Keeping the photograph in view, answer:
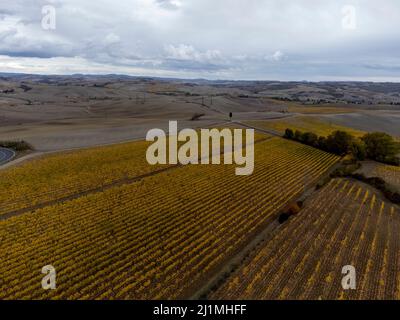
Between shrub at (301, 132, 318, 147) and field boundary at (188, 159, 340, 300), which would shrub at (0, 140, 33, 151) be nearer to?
field boundary at (188, 159, 340, 300)

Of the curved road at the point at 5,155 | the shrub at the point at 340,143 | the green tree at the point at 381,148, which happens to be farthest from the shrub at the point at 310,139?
the curved road at the point at 5,155

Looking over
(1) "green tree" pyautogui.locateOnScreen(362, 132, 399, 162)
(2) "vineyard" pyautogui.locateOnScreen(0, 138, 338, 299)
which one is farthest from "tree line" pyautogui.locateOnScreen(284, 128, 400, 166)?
(2) "vineyard" pyautogui.locateOnScreen(0, 138, 338, 299)

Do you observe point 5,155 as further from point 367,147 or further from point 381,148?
point 381,148

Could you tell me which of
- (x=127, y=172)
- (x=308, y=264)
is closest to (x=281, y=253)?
(x=308, y=264)

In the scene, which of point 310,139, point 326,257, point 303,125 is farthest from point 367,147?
point 326,257

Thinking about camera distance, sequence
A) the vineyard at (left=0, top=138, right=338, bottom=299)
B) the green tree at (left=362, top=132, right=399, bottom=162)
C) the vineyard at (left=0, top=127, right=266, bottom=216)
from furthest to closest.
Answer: the green tree at (left=362, top=132, right=399, bottom=162) → the vineyard at (left=0, top=127, right=266, bottom=216) → the vineyard at (left=0, top=138, right=338, bottom=299)
